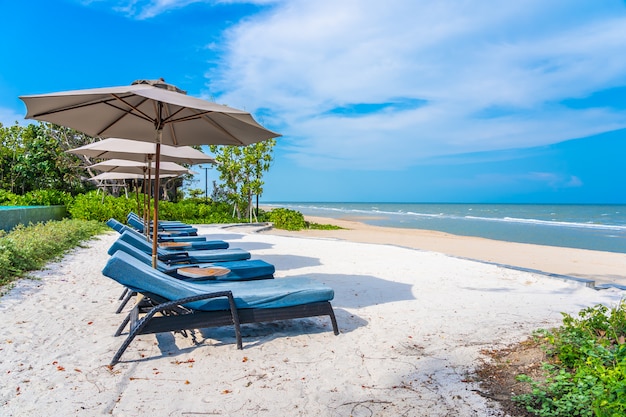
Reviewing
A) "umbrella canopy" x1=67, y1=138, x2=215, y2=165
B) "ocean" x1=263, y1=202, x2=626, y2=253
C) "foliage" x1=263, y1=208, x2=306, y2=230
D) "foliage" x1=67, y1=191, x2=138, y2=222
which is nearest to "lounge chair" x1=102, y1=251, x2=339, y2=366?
"umbrella canopy" x1=67, y1=138, x2=215, y2=165

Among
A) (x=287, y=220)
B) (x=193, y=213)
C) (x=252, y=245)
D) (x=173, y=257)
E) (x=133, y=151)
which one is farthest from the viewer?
(x=287, y=220)

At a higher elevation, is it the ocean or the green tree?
the green tree

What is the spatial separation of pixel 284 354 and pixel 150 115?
313 centimetres

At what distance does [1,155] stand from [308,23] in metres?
20.8

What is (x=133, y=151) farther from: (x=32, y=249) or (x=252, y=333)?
(x=252, y=333)

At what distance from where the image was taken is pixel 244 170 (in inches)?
819

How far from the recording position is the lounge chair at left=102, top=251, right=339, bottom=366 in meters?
3.37

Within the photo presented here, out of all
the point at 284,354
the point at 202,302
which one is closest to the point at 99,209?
the point at 202,302

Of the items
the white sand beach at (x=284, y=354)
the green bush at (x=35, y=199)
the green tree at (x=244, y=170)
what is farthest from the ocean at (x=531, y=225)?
the green bush at (x=35, y=199)

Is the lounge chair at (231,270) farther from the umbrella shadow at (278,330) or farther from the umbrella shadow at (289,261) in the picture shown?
the umbrella shadow at (289,261)

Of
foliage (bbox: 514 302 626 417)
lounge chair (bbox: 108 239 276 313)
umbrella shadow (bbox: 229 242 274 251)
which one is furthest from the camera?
umbrella shadow (bbox: 229 242 274 251)

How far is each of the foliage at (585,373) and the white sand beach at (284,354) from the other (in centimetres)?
35

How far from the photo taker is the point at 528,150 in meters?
72.3

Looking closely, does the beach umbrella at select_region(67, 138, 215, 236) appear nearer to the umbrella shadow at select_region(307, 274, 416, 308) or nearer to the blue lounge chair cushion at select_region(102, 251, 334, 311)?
the umbrella shadow at select_region(307, 274, 416, 308)
